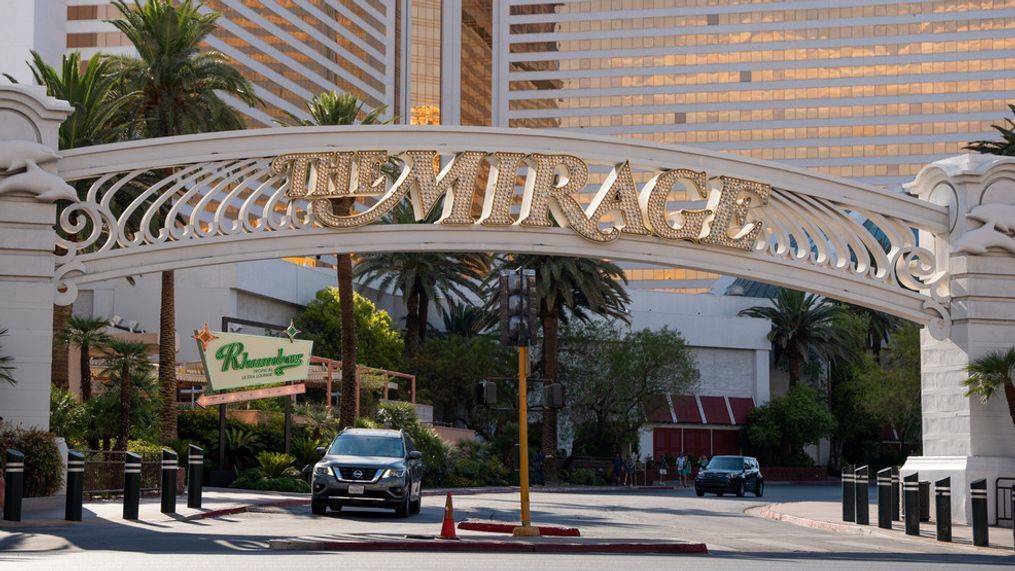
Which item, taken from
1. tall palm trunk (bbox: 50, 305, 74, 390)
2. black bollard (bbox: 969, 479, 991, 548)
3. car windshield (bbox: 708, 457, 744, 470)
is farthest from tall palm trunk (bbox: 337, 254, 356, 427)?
black bollard (bbox: 969, 479, 991, 548)

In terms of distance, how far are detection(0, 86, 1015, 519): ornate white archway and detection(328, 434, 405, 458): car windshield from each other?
3.66 metres

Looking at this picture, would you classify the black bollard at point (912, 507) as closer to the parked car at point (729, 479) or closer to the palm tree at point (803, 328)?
the parked car at point (729, 479)

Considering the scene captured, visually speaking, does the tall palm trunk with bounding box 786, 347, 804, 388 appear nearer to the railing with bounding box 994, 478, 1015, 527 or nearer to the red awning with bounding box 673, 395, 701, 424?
the red awning with bounding box 673, 395, 701, 424

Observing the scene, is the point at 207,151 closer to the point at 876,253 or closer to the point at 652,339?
the point at 876,253

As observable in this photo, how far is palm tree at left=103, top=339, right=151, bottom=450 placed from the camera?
3962cm

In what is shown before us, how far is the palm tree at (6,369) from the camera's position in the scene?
26.2 m

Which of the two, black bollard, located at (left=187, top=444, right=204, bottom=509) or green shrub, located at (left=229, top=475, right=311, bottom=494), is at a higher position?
black bollard, located at (left=187, top=444, right=204, bottom=509)

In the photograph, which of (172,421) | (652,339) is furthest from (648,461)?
(172,421)

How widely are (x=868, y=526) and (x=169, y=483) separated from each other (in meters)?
12.9

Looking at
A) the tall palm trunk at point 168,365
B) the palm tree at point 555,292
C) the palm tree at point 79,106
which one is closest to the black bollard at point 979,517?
the palm tree at point 79,106

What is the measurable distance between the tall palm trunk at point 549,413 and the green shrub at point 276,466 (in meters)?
20.2

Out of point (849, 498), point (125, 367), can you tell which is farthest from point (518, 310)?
point (125, 367)

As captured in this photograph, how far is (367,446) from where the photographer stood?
93.6ft

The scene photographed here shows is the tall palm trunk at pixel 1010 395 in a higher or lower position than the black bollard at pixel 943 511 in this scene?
higher
